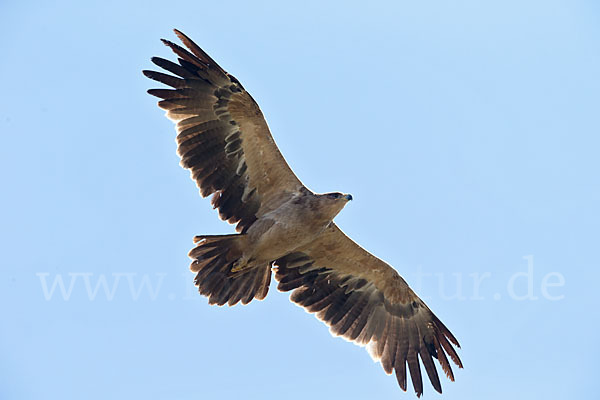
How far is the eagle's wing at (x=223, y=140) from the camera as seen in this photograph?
10.8 meters

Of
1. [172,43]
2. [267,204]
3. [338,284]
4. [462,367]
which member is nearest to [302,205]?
[267,204]

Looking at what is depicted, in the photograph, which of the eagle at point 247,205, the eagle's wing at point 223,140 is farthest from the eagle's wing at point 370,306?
the eagle's wing at point 223,140

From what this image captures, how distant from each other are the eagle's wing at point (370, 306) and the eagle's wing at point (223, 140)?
3.60ft

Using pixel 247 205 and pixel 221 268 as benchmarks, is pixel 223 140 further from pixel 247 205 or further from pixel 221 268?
pixel 221 268

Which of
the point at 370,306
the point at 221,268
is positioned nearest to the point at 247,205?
the point at 221,268

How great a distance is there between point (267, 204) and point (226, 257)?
895 millimetres

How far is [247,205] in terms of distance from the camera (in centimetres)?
1115

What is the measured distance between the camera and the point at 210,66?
35.5ft

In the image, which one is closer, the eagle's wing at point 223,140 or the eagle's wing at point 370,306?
the eagle's wing at point 223,140

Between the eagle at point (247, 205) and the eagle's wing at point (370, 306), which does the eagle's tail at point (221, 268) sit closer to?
the eagle at point (247, 205)

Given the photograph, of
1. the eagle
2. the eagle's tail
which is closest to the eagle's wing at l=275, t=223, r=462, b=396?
the eagle

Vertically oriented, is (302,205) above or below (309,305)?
above

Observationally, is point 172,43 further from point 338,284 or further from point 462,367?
point 462,367

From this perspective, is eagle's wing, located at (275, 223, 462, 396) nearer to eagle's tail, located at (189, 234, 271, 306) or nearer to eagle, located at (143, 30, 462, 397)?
eagle, located at (143, 30, 462, 397)
